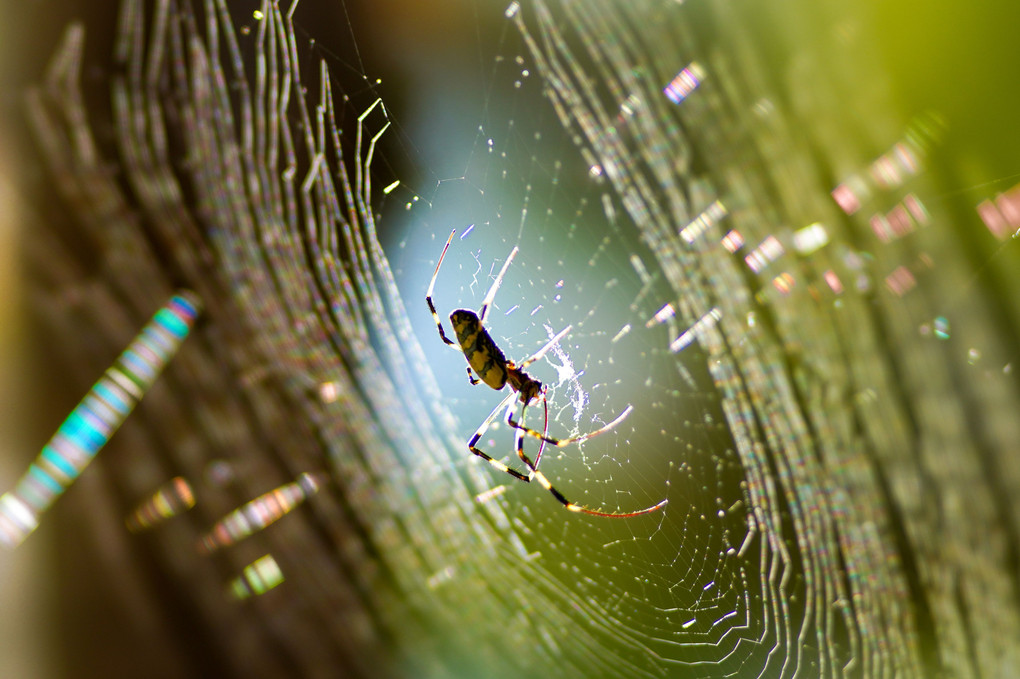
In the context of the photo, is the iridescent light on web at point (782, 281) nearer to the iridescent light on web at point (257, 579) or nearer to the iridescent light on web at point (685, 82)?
the iridescent light on web at point (685, 82)

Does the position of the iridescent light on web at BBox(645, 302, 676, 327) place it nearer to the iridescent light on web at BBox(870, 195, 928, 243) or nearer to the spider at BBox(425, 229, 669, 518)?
the spider at BBox(425, 229, 669, 518)

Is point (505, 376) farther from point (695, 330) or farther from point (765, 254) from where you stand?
point (765, 254)

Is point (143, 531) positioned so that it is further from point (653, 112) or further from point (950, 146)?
point (950, 146)

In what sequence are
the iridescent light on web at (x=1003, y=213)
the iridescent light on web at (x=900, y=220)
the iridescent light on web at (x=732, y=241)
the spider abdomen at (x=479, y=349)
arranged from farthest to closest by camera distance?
1. the iridescent light on web at (x=732, y=241)
2. the spider abdomen at (x=479, y=349)
3. the iridescent light on web at (x=900, y=220)
4. the iridescent light on web at (x=1003, y=213)

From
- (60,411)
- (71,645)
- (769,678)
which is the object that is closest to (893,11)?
(769,678)

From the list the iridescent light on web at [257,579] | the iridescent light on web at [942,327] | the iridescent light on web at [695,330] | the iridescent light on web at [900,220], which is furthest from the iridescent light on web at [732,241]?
the iridescent light on web at [257,579]

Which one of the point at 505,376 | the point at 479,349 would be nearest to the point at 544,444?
the point at 505,376
